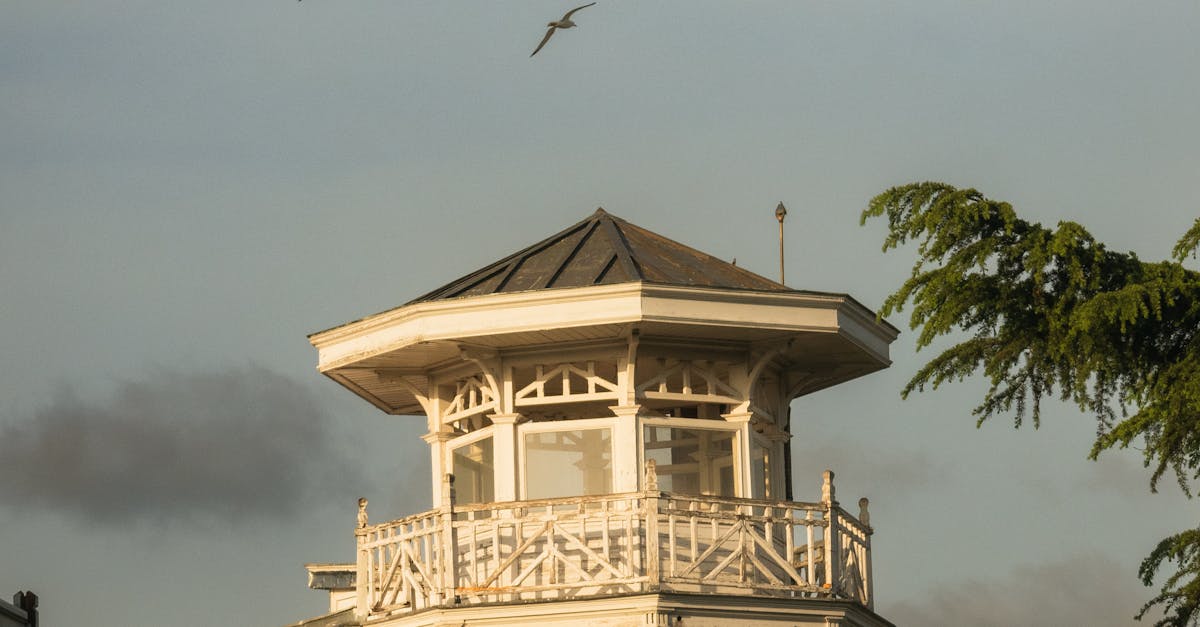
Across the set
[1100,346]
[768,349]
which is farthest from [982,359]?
[768,349]

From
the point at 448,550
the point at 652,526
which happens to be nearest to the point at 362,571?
the point at 448,550

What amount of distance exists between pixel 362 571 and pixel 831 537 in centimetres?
546

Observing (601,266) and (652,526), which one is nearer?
(652,526)

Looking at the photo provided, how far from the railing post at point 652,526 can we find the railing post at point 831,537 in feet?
6.43

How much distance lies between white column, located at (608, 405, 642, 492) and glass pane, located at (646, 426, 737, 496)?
0.82m

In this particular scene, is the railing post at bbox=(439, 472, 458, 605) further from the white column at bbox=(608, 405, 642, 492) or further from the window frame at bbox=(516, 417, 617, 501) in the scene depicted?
the white column at bbox=(608, 405, 642, 492)

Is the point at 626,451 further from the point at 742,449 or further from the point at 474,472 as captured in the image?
the point at 474,472

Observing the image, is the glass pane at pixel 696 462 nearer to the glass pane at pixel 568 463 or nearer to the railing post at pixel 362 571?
the glass pane at pixel 568 463

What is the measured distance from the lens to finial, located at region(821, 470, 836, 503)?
32.8 metres

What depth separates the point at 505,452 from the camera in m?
33.8

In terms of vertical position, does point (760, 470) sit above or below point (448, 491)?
above

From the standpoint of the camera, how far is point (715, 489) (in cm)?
3438

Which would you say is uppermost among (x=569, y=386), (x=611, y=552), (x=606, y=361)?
(x=606, y=361)

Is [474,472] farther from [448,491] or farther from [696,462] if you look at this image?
[696,462]
